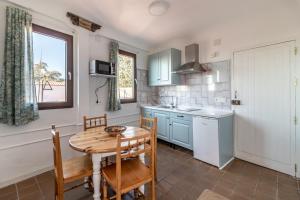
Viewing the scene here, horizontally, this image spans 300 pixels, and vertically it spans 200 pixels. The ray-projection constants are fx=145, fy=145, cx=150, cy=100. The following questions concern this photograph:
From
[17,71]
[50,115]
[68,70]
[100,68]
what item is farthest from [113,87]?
[17,71]

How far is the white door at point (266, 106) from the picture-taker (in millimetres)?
2184

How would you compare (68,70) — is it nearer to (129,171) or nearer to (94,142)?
(94,142)

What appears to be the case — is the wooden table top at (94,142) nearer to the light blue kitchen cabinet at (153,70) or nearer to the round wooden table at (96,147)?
the round wooden table at (96,147)

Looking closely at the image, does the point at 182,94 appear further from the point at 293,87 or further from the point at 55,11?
the point at 55,11

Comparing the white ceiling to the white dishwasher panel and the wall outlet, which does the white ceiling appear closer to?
the wall outlet

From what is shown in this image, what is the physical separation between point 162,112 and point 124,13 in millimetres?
2127

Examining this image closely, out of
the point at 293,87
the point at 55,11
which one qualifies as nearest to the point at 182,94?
the point at 293,87

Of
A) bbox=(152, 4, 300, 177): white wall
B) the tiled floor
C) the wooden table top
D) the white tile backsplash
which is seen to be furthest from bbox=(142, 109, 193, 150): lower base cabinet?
the wooden table top

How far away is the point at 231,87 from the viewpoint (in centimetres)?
278

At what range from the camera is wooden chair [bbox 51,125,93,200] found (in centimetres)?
129

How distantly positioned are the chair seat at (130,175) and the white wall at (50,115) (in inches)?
57.7

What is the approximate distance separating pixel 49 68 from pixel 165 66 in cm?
238

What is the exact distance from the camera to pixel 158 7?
224 centimetres

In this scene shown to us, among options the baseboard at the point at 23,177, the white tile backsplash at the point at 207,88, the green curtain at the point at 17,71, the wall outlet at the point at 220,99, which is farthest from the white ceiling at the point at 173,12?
the baseboard at the point at 23,177
